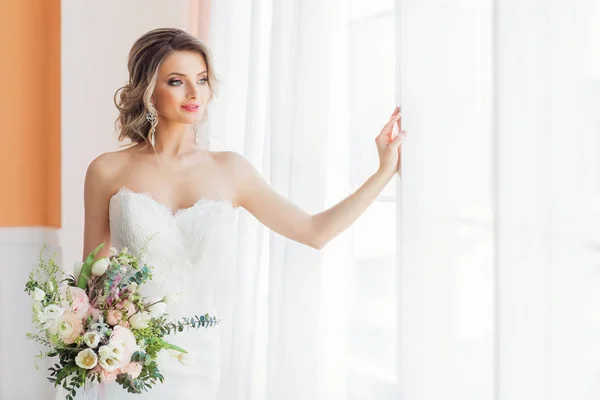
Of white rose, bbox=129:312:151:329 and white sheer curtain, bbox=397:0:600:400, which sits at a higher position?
white sheer curtain, bbox=397:0:600:400

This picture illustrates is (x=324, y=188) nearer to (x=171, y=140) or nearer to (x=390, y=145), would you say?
(x=390, y=145)

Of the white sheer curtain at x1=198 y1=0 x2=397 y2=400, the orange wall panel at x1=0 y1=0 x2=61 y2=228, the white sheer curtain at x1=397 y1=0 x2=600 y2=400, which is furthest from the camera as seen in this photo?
the orange wall panel at x1=0 y1=0 x2=61 y2=228

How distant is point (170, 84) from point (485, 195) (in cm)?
116

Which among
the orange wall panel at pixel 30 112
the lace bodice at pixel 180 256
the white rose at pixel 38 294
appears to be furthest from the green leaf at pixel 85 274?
the orange wall panel at pixel 30 112

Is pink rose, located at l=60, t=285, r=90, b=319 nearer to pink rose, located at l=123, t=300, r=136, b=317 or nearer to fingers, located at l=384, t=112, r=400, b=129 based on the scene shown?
pink rose, located at l=123, t=300, r=136, b=317

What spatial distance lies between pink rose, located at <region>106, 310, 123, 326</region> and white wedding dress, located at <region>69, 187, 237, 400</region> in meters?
0.49

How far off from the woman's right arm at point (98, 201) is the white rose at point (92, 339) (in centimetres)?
71

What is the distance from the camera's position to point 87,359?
6.13 ft

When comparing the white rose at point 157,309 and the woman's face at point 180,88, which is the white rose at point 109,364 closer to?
the white rose at point 157,309

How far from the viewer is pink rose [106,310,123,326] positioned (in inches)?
75.4

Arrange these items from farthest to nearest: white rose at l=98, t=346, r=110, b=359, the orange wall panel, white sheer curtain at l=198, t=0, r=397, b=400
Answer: the orange wall panel → white sheer curtain at l=198, t=0, r=397, b=400 → white rose at l=98, t=346, r=110, b=359

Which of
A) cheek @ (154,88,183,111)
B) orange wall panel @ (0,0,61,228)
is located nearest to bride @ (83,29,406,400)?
cheek @ (154,88,183,111)

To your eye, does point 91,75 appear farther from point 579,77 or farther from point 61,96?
point 579,77

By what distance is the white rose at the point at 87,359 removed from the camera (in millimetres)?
1863
